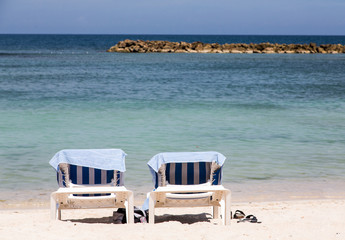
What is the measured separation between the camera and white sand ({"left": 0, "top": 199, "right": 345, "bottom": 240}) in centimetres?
489

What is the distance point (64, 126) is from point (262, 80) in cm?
1614

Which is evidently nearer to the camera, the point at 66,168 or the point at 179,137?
the point at 66,168

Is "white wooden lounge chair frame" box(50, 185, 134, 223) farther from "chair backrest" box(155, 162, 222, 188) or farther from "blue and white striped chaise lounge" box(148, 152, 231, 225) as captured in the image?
"chair backrest" box(155, 162, 222, 188)

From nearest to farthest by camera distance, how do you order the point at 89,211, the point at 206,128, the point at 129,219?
the point at 129,219, the point at 89,211, the point at 206,128

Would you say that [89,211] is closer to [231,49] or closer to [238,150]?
[238,150]

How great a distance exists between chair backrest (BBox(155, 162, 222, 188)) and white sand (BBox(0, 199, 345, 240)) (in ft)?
1.48

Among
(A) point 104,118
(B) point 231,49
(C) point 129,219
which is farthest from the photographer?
(B) point 231,49

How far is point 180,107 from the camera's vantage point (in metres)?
16.9

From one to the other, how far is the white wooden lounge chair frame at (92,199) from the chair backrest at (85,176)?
0.15 m

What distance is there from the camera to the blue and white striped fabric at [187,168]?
5715mm

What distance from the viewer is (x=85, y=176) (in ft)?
19.2

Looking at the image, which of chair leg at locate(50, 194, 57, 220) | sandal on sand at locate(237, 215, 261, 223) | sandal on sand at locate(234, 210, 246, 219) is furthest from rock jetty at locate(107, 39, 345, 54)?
chair leg at locate(50, 194, 57, 220)

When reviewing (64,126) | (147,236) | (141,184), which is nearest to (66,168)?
(147,236)

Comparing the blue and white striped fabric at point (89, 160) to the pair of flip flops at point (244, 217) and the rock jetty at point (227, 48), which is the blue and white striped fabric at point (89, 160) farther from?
the rock jetty at point (227, 48)
